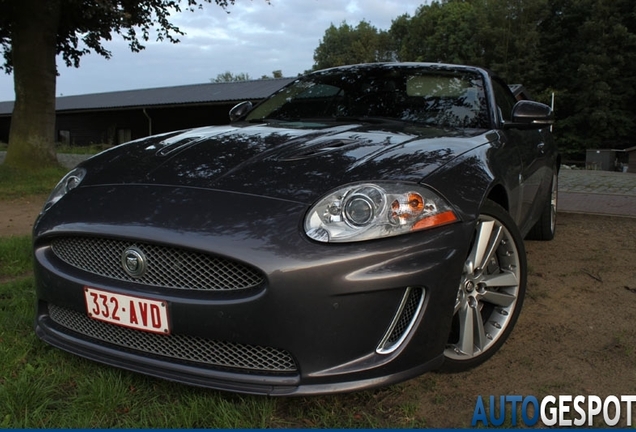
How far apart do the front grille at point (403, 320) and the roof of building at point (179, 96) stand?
74.8ft

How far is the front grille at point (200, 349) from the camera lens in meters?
1.69

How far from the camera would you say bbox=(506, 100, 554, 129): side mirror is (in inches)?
115

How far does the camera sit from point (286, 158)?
84.4 inches

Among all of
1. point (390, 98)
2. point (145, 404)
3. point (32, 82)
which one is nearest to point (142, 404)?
point (145, 404)

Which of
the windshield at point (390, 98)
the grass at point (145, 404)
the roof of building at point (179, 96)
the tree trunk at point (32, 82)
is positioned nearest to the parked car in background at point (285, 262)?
the grass at point (145, 404)

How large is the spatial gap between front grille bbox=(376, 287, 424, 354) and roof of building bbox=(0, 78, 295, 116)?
22814mm

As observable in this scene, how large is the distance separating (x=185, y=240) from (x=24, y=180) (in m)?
8.55

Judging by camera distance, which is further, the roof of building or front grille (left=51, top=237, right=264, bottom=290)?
the roof of building

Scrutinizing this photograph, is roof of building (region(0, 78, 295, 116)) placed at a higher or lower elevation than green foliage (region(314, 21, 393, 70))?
lower

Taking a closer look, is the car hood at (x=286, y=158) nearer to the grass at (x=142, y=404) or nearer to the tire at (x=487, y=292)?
the tire at (x=487, y=292)

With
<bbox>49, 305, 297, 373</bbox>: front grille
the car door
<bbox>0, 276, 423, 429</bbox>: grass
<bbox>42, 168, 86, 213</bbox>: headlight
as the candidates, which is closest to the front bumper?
<bbox>49, 305, 297, 373</bbox>: front grille

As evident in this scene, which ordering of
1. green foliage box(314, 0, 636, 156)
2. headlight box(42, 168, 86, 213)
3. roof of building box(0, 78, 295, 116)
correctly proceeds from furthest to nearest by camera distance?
green foliage box(314, 0, 636, 156) → roof of building box(0, 78, 295, 116) → headlight box(42, 168, 86, 213)

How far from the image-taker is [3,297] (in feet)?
9.81

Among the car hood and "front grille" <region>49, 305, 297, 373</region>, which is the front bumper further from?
the car hood
